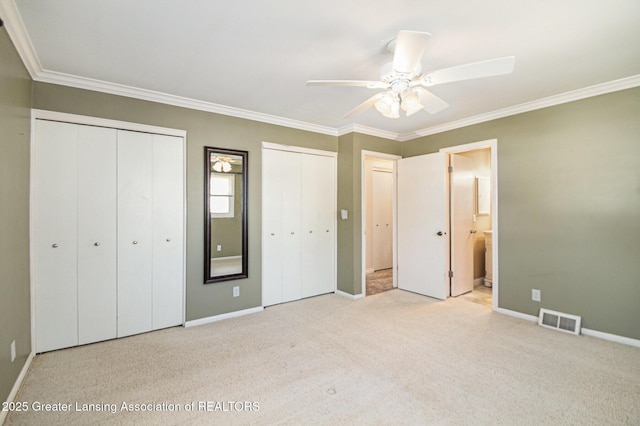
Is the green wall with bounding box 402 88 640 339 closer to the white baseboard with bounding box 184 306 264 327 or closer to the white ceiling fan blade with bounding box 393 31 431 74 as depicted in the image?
the white ceiling fan blade with bounding box 393 31 431 74

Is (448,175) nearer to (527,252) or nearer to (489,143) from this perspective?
(489,143)

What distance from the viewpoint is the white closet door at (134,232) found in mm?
2881

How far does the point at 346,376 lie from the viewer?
→ 2.27 meters

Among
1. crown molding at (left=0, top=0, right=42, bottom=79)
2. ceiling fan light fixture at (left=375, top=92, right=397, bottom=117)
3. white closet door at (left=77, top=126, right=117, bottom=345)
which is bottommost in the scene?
white closet door at (left=77, top=126, right=117, bottom=345)

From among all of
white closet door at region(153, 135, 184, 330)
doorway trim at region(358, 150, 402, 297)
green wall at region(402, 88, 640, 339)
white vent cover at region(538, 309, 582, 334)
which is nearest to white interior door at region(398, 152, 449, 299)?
doorway trim at region(358, 150, 402, 297)

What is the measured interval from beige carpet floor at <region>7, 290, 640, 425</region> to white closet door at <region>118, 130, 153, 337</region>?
23 cm

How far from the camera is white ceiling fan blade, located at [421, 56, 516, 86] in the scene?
65.0 inches

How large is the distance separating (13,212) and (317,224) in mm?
3051

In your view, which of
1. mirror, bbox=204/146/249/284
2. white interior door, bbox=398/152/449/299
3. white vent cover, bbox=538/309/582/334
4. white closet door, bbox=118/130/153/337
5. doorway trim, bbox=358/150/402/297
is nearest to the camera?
white closet door, bbox=118/130/153/337

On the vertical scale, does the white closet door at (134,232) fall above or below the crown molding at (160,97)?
below

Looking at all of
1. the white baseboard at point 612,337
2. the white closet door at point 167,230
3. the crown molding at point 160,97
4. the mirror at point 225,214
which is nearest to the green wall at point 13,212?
the crown molding at point 160,97

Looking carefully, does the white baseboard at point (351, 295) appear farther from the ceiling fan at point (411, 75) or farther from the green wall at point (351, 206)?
the ceiling fan at point (411, 75)

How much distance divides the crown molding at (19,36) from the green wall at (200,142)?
0.79 feet

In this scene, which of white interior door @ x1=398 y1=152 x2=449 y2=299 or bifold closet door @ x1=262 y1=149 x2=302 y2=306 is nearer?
bifold closet door @ x1=262 y1=149 x2=302 y2=306
